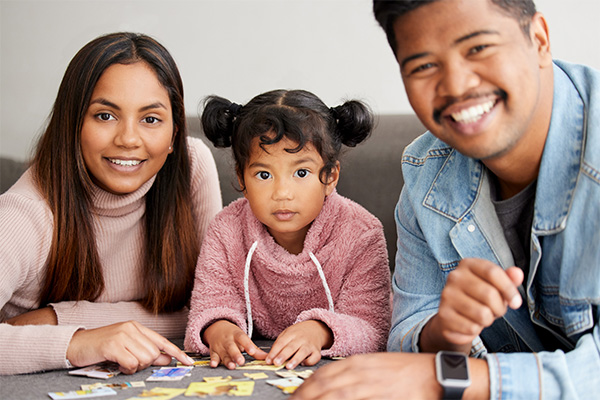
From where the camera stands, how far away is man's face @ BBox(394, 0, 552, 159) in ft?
4.32

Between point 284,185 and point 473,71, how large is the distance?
0.74 meters

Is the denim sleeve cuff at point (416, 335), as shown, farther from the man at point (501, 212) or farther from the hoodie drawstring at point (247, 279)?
the hoodie drawstring at point (247, 279)

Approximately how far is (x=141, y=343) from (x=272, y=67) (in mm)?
1875

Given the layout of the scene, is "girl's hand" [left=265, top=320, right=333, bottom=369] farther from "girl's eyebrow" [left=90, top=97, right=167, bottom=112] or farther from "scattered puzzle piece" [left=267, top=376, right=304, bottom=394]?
"girl's eyebrow" [left=90, top=97, right=167, bottom=112]

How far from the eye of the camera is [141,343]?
1656 millimetres

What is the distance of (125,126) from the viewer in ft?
6.54

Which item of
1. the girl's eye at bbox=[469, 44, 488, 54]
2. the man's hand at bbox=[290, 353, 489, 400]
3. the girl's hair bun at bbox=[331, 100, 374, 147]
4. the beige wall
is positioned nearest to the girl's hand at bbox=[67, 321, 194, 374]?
the man's hand at bbox=[290, 353, 489, 400]

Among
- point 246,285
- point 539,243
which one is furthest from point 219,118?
point 539,243

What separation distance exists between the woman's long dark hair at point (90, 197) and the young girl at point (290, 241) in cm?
16

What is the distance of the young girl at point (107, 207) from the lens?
198 cm

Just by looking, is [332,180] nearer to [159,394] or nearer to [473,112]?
[473,112]

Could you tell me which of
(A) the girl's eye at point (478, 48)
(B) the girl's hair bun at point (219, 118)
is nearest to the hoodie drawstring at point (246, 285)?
(B) the girl's hair bun at point (219, 118)

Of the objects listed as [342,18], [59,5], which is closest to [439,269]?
[342,18]

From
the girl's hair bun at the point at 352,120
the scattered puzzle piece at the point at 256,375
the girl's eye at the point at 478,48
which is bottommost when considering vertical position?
the scattered puzzle piece at the point at 256,375
